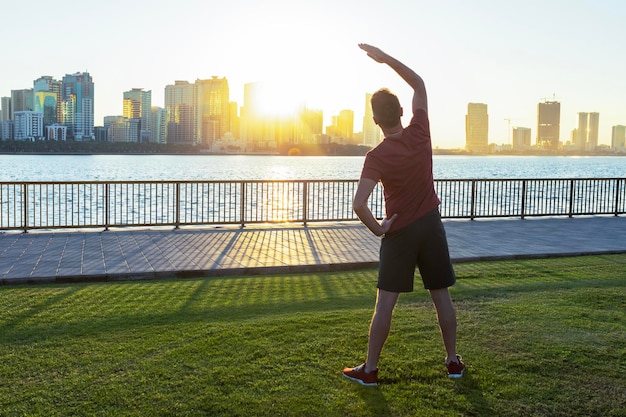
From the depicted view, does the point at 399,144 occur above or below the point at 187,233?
above

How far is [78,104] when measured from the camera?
12900 cm

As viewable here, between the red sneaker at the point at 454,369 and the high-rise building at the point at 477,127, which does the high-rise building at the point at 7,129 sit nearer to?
the high-rise building at the point at 477,127

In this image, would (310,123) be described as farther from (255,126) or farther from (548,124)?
(548,124)

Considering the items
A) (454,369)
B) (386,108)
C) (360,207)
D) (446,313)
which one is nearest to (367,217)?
(360,207)

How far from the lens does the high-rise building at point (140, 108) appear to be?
13050cm

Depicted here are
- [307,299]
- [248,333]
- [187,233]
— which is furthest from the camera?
[187,233]

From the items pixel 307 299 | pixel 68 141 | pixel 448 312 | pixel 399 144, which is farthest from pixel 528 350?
pixel 68 141

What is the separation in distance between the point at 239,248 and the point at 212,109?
129821 millimetres

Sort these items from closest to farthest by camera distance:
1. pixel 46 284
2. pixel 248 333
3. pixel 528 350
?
pixel 528 350
pixel 248 333
pixel 46 284

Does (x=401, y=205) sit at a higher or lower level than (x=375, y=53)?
lower

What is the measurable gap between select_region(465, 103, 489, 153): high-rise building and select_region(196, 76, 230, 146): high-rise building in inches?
2059

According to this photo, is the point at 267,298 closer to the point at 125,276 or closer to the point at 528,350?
→ the point at 125,276

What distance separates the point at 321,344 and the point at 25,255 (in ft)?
20.6

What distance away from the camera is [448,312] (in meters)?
4.53
